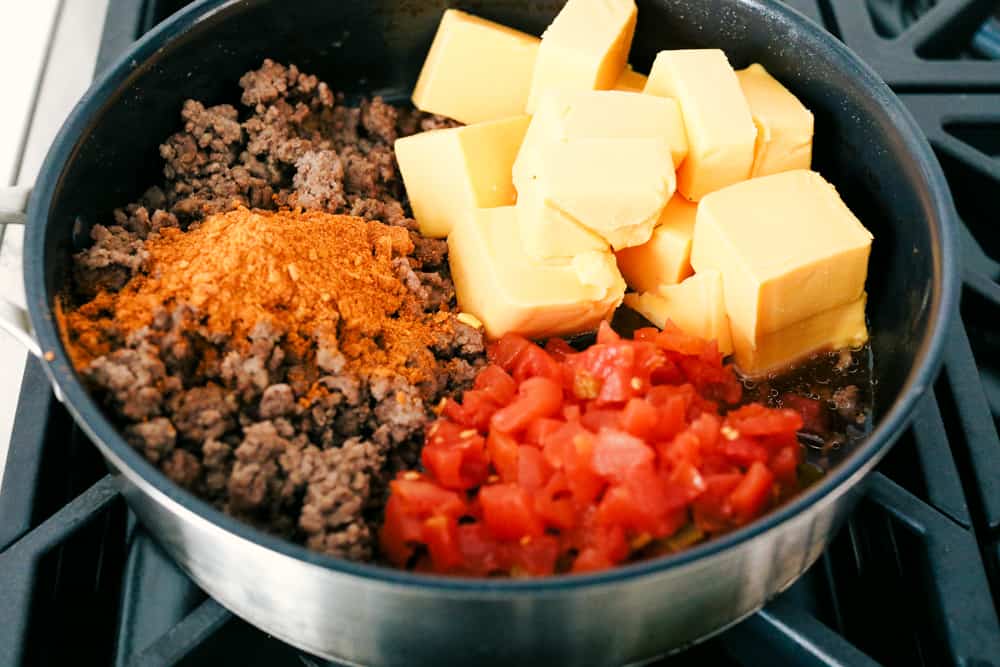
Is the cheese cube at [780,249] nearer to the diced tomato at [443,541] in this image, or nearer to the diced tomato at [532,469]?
the diced tomato at [532,469]

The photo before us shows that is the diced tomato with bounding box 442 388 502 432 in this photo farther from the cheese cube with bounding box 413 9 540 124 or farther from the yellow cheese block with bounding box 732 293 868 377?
the cheese cube with bounding box 413 9 540 124

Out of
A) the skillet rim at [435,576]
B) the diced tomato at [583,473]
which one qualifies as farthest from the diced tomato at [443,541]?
the skillet rim at [435,576]

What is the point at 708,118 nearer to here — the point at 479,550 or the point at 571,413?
the point at 571,413

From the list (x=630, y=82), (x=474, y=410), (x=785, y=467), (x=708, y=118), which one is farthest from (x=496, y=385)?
(x=630, y=82)

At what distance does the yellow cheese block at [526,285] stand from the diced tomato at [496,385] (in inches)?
3.7

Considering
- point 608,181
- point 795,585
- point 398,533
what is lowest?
point 795,585

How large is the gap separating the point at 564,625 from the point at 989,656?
50 cm

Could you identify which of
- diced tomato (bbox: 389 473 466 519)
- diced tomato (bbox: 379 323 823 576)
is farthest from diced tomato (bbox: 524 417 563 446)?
diced tomato (bbox: 389 473 466 519)

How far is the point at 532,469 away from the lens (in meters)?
1.11

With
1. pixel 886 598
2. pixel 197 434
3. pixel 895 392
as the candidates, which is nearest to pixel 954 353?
pixel 895 392

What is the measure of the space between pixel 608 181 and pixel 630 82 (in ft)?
1.03

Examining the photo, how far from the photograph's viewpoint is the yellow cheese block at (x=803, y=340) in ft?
4.41

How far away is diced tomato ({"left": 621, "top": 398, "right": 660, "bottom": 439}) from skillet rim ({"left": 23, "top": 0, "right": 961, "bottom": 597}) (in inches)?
7.9

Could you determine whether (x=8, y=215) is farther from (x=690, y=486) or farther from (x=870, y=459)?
(x=870, y=459)
